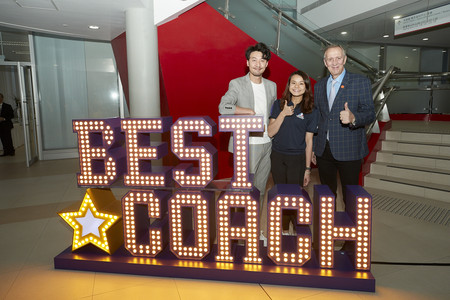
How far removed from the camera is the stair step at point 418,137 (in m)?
4.83

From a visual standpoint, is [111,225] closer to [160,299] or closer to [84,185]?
[84,185]

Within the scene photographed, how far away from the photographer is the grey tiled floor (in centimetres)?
A: 218

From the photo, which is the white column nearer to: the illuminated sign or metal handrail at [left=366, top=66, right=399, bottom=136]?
the illuminated sign

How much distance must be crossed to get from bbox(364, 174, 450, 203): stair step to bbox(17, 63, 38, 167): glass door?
6.85 meters

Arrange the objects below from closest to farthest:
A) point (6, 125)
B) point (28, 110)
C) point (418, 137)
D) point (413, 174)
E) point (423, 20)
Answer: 1. point (413, 174)
2. point (418, 137)
3. point (28, 110)
4. point (423, 20)
5. point (6, 125)

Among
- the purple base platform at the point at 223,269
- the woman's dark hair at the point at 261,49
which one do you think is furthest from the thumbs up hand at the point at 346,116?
the purple base platform at the point at 223,269

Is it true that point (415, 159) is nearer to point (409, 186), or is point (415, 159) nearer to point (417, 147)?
point (417, 147)

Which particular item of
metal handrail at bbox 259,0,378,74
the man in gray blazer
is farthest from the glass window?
the man in gray blazer

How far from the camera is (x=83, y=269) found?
252 cm

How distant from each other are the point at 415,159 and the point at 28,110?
311 inches

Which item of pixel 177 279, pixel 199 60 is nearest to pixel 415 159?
pixel 199 60

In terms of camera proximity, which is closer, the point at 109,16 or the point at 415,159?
the point at 109,16

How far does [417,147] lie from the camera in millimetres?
4957

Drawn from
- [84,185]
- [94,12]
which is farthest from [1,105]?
[84,185]
